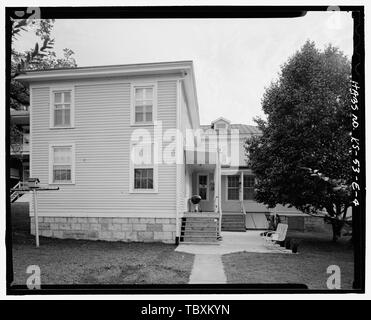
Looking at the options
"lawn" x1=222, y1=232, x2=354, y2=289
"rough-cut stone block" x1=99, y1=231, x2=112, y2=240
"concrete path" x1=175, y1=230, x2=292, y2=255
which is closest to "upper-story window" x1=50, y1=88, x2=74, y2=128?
"rough-cut stone block" x1=99, y1=231, x2=112, y2=240

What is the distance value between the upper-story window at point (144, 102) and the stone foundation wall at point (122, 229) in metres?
2.92

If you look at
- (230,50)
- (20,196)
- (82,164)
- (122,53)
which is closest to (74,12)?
(122,53)

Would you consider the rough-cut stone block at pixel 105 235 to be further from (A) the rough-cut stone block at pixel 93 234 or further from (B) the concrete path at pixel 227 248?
(B) the concrete path at pixel 227 248

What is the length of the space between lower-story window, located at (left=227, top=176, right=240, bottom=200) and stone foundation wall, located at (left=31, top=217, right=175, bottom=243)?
7831 millimetres

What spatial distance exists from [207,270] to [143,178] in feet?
13.7

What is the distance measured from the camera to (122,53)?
394 centimetres

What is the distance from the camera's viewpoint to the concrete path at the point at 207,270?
4.51 m

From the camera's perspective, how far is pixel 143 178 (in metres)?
8.91

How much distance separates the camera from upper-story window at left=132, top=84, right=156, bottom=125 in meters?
8.82

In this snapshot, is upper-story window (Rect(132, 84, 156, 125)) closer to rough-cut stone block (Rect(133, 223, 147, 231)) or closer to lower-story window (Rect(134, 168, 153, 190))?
lower-story window (Rect(134, 168, 153, 190))

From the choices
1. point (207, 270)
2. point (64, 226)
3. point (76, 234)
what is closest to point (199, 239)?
point (76, 234)

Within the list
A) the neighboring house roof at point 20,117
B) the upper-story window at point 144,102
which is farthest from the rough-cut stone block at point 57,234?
the upper-story window at point 144,102

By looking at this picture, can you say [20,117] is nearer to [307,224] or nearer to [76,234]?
[76,234]
